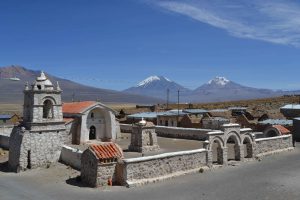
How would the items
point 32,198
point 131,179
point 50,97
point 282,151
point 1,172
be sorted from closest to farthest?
point 32,198
point 131,179
point 1,172
point 50,97
point 282,151

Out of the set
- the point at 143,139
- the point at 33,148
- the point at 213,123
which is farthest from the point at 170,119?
the point at 33,148

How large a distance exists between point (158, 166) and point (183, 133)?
1779 centimetres

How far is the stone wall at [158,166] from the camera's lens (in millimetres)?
23047

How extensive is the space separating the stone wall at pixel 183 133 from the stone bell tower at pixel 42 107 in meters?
15.1

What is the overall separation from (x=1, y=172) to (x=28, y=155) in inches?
82.0

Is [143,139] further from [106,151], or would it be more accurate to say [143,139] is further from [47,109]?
[106,151]

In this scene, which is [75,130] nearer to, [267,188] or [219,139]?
[219,139]

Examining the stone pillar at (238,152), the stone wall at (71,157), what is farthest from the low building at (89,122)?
the stone pillar at (238,152)

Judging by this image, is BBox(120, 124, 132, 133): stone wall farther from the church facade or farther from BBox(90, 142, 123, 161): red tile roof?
BBox(90, 142, 123, 161): red tile roof

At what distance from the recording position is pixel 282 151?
35.6 metres

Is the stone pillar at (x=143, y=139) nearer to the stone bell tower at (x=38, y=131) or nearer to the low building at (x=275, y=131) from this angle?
the stone bell tower at (x=38, y=131)

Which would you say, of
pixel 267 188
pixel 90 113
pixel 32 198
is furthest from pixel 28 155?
pixel 267 188

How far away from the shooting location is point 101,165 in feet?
74.3

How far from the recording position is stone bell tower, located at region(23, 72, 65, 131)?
29281 mm
